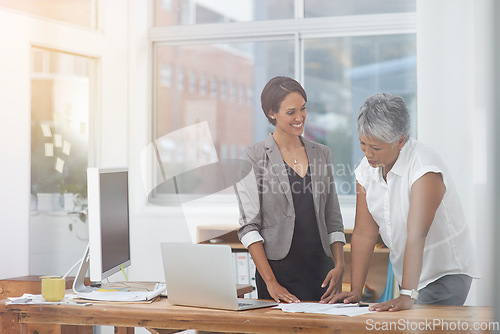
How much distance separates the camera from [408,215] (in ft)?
A: 7.43

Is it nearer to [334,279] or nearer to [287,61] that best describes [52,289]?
[334,279]

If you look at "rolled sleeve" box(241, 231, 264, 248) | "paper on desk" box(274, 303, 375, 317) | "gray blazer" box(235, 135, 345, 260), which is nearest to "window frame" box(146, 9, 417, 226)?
"gray blazer" box(235, 135, 345, 260)

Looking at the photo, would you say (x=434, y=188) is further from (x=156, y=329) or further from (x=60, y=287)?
(x=60, y=287)

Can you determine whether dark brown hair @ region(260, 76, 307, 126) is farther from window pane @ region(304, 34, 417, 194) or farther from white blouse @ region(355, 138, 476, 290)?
window pane @ region(304, 34, 417, 194)

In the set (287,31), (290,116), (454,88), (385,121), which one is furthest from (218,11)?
(385,121)

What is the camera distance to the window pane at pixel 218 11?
12.8ft

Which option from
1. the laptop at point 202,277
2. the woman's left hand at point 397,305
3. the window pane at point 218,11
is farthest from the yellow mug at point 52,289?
the window pane at point 218,11

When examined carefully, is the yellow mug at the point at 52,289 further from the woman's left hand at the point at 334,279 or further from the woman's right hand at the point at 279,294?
the woman's left hand at the point at 334,279

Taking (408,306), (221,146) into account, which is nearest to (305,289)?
(408,306)

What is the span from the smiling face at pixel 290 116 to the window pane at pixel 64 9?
165 cm

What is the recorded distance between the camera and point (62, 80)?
12.9 ft

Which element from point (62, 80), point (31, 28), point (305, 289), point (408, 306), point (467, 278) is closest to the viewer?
point (408, 306)

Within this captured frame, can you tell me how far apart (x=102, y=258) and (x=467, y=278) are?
1.24 meters

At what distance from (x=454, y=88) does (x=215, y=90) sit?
1550 mm
